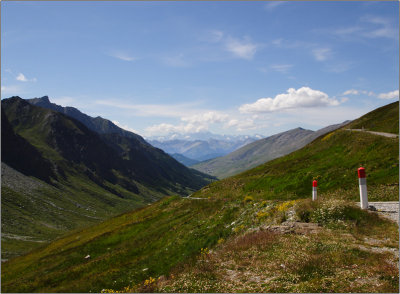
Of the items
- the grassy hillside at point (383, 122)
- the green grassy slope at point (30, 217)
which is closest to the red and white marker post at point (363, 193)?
the grassy hillside at point (383, 122)

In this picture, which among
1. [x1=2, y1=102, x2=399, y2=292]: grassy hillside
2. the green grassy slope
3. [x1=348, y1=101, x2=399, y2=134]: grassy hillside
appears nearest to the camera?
[x1=2, y1=102, x2=399, y2=292]: grassy hillside

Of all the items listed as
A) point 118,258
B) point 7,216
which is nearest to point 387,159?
point 118,258

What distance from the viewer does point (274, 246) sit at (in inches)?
599

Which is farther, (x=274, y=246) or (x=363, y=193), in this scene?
(x=363, y=193)

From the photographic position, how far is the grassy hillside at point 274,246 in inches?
453

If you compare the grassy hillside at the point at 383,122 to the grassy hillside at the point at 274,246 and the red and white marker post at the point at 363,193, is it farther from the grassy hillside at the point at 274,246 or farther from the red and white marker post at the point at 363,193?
the red and white marker post at the point at 363,193

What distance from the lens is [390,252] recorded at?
12.4m

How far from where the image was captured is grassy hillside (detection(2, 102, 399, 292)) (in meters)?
11.5

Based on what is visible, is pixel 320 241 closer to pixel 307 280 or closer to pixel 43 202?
pixel 307 280

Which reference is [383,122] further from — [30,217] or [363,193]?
[30,217]

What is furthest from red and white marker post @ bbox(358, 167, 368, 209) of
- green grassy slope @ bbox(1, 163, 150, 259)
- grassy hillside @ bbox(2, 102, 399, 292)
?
green grassy slope @ bbox(1, 163, 150, 259)

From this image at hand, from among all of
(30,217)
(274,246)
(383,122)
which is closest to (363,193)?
(274,246)

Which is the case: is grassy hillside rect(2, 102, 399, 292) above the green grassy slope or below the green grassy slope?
above

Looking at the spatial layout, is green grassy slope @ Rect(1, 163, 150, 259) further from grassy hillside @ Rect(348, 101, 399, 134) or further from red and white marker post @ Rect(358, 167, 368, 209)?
grassy hillside @ Rect(348, 101, 399, 134)
